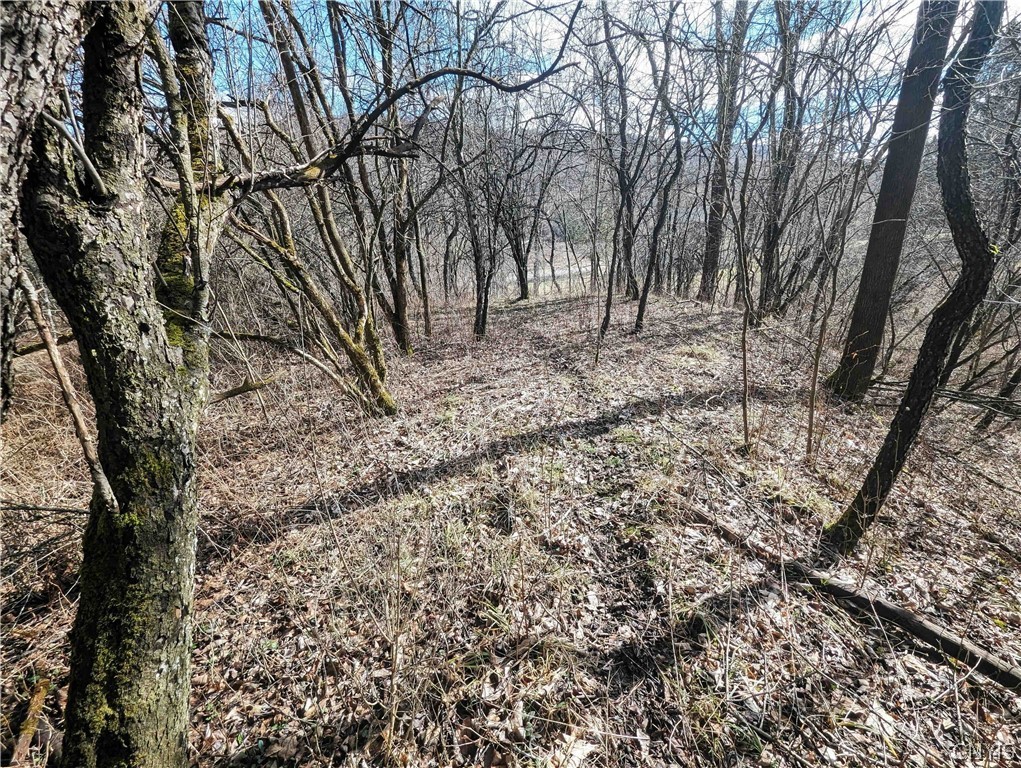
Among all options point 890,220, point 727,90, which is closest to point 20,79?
point 727,90

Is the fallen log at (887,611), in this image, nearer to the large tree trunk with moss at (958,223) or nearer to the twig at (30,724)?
the large tree trunk with moss at (958,223)

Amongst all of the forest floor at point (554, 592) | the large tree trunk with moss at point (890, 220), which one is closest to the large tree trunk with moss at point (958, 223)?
the forest floor at point (554, 592)

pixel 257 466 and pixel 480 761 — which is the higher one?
pixel 257 466

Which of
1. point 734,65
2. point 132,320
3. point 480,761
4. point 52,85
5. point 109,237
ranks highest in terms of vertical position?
point 734,65

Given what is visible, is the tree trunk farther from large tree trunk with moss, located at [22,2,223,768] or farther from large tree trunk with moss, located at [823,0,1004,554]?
large tree trunk with moss, located at [22,2,223,768]

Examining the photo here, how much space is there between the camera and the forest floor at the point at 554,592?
2.06 m

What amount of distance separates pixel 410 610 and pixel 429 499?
1.17 m

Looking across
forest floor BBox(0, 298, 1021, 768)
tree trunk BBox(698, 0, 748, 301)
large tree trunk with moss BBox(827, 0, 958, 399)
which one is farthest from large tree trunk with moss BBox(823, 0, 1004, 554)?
large tree trunk with moss BBox(827, 0, 958, 399)

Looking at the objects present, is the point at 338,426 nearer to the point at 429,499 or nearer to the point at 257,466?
the point at 257,466

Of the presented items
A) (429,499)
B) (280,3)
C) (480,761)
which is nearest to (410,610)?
(480,761)

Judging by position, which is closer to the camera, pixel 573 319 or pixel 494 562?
pixel 494 562

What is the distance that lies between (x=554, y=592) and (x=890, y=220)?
20.7 feet

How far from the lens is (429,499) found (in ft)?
12.0

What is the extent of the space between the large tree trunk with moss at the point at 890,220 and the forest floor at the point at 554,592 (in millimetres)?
1160
